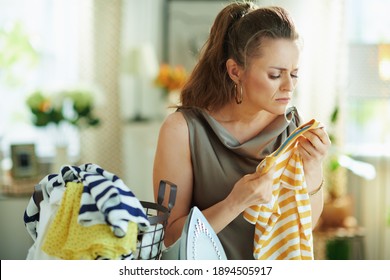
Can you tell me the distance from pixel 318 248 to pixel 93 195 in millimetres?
2940

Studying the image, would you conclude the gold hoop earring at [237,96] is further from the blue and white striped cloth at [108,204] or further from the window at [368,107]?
the window at [368,107]

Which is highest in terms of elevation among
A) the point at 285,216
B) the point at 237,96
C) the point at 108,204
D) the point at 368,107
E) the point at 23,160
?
the point at 237,96

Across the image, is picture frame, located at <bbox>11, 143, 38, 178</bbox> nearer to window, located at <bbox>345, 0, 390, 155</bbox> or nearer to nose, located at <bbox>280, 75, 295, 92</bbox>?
window, located at <bbox>345, 0, 390, 155</bbox>

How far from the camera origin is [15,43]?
4461 mm

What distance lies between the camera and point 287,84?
1.15m

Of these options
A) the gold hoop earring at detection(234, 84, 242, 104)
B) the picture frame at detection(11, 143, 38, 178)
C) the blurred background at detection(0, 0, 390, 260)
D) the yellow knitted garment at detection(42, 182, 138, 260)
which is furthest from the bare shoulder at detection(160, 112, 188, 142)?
the picture frame at detection(11, 143, 38, 178)

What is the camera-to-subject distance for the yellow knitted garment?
0.89 m

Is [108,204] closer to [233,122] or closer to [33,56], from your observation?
[233,122]

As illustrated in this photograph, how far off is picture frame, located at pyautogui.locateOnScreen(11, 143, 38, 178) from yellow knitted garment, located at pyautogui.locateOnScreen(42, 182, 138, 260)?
9.72ft

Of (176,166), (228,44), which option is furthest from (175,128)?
(228,44)

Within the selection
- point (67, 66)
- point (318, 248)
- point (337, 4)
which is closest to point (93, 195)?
point (318, 248)

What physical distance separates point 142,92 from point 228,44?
12.0 feet

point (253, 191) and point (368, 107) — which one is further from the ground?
point (253, 191)
